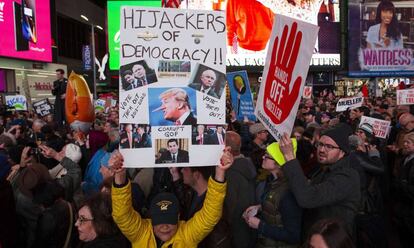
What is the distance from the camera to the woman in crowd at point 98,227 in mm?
3092

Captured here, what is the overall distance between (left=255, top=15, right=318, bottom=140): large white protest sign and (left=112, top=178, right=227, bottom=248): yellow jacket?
74 cm

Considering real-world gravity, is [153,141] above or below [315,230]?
above

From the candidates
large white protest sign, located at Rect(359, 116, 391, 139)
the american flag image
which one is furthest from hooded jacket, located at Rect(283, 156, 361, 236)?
the american flag image

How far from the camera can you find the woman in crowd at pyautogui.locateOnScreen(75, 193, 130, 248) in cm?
309

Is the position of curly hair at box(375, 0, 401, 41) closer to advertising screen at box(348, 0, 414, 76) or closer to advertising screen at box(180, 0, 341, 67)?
advertising screen at box(348, 0, 414, 76)

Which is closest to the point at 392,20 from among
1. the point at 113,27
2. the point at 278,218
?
the point at 113,27

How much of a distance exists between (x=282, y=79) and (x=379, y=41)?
90.6ft

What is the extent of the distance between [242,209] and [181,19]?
160cm

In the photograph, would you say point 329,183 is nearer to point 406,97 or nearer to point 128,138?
point 128,138

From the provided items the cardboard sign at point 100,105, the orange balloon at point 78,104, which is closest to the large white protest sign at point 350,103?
the orange balloon at point 78,104

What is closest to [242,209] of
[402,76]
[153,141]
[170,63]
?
[153,141]

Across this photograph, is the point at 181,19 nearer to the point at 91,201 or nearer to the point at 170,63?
the point at 170,63

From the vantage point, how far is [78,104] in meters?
7.82

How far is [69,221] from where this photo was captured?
379cm
